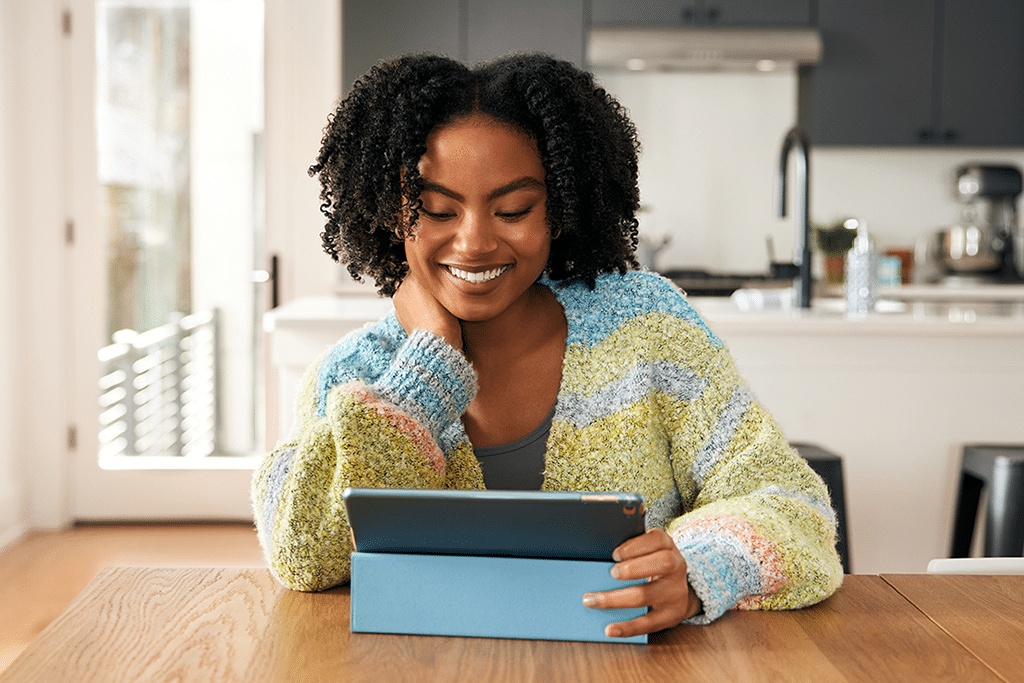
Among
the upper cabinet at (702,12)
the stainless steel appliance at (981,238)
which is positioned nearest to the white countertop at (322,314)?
the upper cabinet at (702,12)

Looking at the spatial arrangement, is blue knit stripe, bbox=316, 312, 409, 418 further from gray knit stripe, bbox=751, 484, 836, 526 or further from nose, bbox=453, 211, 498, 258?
gray knit stripe, bbox=751, 484, 836, 526

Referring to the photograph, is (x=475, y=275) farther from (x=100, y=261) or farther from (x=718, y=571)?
(x=100, y=261)

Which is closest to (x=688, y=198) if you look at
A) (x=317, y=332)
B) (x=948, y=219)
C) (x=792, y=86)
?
(x=792, y=86)

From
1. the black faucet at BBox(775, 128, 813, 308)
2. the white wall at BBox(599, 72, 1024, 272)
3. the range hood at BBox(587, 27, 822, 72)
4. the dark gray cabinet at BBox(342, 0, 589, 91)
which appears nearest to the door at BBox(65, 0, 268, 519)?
the dark gray cabinet at BBox(342, 0, 589, 91)

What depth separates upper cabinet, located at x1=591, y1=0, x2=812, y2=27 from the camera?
13.4 ft

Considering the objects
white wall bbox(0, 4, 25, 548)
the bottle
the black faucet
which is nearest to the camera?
the black faucet

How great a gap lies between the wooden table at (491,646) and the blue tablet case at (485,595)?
0.04 ft

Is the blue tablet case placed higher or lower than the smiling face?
lower

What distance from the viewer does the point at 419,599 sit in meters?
0.82

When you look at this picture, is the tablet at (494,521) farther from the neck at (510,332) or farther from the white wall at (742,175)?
the white wall at (742,175)

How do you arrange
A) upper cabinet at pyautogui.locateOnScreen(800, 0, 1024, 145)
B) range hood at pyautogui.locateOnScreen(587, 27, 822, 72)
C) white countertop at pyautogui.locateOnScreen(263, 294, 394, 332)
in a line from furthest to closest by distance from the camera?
upper cabinet at pyautogui.locateOnScreen(800, 0, 1024, 145)
range hood at pyautogui.locateOnScreen(587, 27, 822, 72)
white countertop at pyautogui.locateOnScreen(263, 294, 394, 332)

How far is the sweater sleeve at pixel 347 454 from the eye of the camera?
3.15ft

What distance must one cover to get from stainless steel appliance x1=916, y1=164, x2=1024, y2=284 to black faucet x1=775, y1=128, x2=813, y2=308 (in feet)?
6.81

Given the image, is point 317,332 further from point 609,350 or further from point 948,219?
point 948,219
